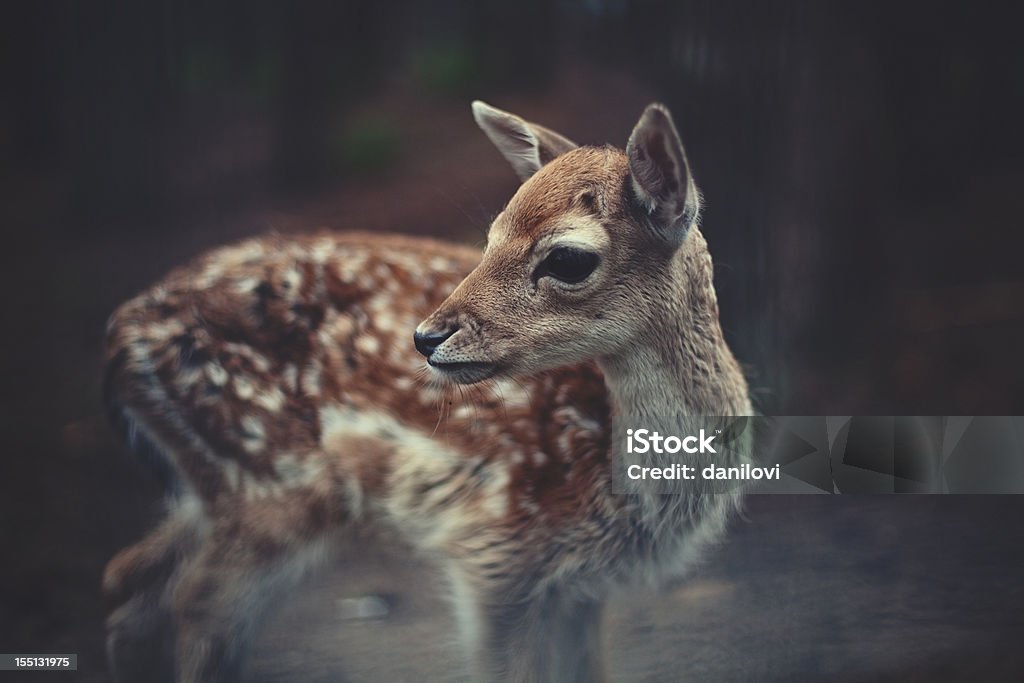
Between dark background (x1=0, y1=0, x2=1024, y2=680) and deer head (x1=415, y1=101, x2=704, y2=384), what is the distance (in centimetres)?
54

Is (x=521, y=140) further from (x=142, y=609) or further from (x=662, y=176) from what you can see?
(x=142, y=609)

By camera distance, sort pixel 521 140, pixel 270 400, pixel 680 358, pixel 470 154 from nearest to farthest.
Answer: pixel 680 358
pixel 521 140
pixel 270 400
pixel 470 154

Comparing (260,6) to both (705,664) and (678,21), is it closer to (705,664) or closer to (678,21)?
(678,21)

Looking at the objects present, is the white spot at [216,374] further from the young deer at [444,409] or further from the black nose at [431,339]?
the black nose at [431,339]

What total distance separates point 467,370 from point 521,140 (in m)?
0.74

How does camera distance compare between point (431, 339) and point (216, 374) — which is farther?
point (216, 374)

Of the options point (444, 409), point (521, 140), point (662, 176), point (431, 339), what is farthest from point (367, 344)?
point (662, 176)

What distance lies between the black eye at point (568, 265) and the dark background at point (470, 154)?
62 cm

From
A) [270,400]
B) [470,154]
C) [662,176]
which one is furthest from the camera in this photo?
[470,154]

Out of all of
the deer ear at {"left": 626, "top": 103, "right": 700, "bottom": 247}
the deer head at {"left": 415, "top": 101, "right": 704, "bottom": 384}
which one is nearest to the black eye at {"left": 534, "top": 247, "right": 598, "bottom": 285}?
the deer head at {"left": 415, "top": 101, "right": 704, "bottom": 384}

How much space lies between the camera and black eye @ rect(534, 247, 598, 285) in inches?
119

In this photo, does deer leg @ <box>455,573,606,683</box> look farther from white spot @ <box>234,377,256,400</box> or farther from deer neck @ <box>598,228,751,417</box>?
white spot @ <box>234,377,256,400</box>

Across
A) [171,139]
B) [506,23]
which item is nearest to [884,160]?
[506,23]

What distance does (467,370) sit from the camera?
3023mm
